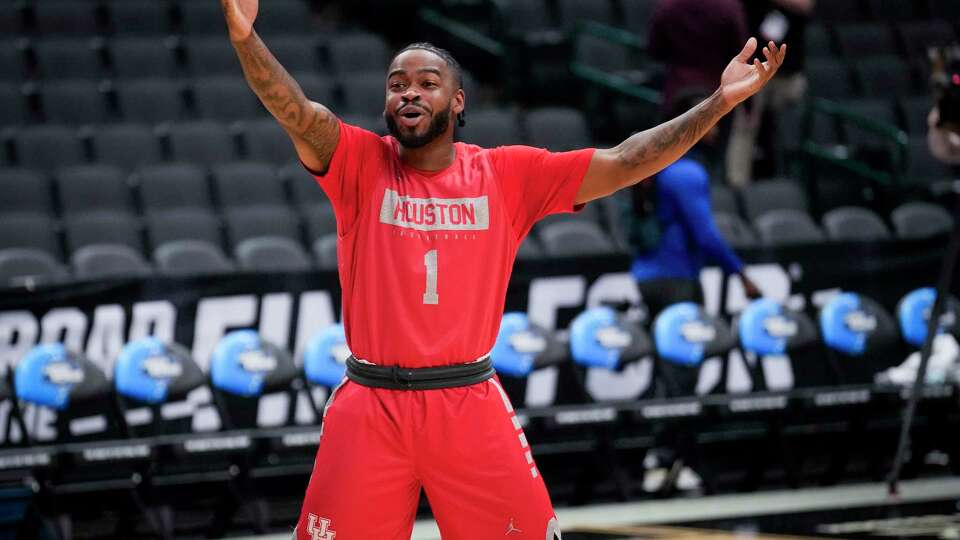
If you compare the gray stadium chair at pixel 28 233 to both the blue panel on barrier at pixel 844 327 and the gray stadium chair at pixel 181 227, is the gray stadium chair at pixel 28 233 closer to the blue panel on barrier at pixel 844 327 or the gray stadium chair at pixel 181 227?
the gray stadium chair at pixel 181 227

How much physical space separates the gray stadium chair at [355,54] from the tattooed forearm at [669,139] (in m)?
7.73

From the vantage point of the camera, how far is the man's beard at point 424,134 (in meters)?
4.14

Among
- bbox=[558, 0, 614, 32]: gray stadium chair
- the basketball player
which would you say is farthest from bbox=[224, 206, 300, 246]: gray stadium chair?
the basketball player

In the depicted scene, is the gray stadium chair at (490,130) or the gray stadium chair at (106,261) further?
the gray stadium chair at (490,130)

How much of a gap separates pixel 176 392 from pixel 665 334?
272 centimetres

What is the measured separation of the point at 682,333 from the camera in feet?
26.7

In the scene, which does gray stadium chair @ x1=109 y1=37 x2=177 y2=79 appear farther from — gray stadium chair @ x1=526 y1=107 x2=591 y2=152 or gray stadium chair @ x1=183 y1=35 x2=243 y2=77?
gray stadium chair @ x1=526 y1=107 x2=591 y2=152

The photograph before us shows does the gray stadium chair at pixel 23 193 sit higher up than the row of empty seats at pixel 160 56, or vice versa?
the row of empty seats at pixel 160 56

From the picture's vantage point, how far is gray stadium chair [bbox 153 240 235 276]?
858 centimetres

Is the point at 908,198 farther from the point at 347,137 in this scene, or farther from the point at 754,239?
the point at 347,137

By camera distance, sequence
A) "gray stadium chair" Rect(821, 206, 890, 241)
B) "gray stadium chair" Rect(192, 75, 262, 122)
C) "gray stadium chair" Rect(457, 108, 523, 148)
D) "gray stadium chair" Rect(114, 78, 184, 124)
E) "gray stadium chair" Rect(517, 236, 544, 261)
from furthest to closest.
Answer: "gray stadium chair" Rect(192, 75, 262, 122), "gray stadium chair" Rect(114, 78, 184, 124), "gray stadium chair" Rect(457, 108, 523, 148), "gray stadium chair" Rect(821, 206, 890, 241), "gray stadium chair" Rect(517, 236, 544, 261)

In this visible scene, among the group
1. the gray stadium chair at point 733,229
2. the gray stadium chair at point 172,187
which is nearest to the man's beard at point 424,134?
the gray stadium chair at point 733,229

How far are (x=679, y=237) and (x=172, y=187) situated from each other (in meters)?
3.62

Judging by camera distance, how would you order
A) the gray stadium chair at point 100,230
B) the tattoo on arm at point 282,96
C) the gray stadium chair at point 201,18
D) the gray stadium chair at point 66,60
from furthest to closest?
the gray stadium chair at point 201,18 → the gray stadium chair at point 66,60 → the gray stadium chair at point 100,230 → the tattoo on arm at point 282,96
